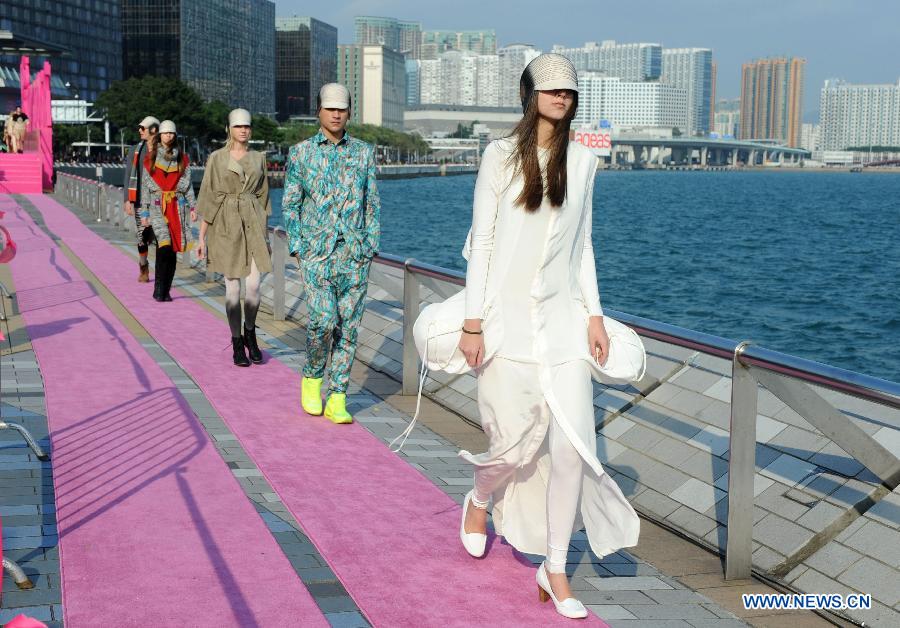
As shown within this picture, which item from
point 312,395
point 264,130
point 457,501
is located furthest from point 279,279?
point 264,130

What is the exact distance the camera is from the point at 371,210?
23.6ft

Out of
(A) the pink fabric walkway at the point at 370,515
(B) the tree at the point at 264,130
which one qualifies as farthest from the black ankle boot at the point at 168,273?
(B) the tree at the point at 264,130

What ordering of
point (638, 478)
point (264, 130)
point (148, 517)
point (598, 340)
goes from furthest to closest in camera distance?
point (264, 130) → point (638, 478) → point (148, 517) → point (598, 340)

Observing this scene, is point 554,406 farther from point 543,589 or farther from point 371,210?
point 371,210

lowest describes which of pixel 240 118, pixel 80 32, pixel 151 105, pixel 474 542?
pixel 474 542

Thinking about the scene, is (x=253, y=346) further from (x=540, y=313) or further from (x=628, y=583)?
(x=540, y=313)

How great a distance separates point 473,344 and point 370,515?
1.49 meters

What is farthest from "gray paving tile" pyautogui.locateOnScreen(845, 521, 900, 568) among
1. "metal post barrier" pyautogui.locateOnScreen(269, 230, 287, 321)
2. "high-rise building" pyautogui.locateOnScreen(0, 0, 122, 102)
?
"high-rise building" pyautogui.locateOnScreen(0, 0, 122, 102)

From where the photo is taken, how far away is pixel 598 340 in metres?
4.28

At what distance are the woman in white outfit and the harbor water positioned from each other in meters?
21.3

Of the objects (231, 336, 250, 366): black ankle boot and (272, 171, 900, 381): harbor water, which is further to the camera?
(272, 171, 900, 381): harbor water

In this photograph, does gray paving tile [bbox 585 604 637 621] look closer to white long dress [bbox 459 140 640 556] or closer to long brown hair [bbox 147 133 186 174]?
white long dress [bbox 459 140 640 556]

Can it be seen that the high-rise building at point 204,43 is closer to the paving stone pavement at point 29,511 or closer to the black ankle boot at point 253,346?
the black ankle boot at point 253,346

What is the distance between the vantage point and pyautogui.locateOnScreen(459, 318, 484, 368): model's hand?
4.30 m
